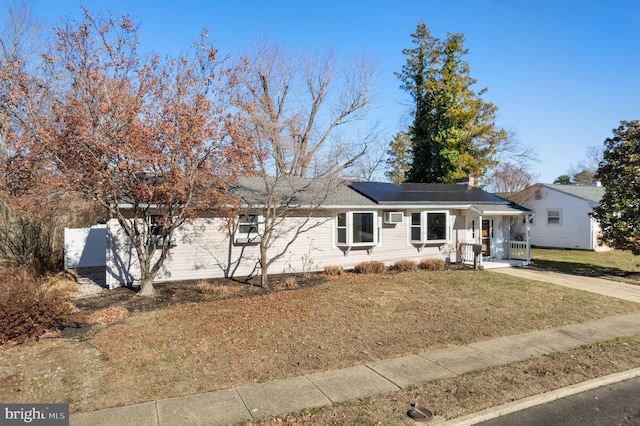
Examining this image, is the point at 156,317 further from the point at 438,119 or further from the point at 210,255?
the point at 438,119

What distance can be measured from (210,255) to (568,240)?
75.5ft

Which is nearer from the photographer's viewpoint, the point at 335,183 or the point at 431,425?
the point at 431,425

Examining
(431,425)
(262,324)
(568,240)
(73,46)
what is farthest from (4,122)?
(568,240)

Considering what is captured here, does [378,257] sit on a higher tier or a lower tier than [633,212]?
lower

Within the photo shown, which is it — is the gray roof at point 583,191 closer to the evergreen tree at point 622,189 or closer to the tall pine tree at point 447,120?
the tall pine tree at point 447,120

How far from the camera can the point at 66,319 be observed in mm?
7637

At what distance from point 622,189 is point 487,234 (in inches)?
209

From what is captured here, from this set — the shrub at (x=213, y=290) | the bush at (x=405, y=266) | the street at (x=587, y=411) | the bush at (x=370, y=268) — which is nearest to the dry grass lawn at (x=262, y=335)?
the shrub at (x=213, y=290)

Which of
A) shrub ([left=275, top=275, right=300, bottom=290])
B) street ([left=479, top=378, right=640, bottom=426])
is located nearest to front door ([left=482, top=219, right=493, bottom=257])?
shrub ([left=275, top=275, right=300, bottom=290])

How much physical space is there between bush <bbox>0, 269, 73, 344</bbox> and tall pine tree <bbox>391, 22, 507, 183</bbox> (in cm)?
2387

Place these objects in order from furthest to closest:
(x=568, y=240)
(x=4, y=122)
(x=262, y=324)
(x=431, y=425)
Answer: (x=568, y=240) → (x=4, y=122) → (x=262, y=324) → (x=431, y=425)

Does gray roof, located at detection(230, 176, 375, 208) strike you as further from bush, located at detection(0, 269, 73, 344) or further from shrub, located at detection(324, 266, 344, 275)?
bush, located at detection(0, 269, 73, 344)

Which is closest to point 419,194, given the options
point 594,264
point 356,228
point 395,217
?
point 395,217

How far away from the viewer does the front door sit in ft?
59.2
